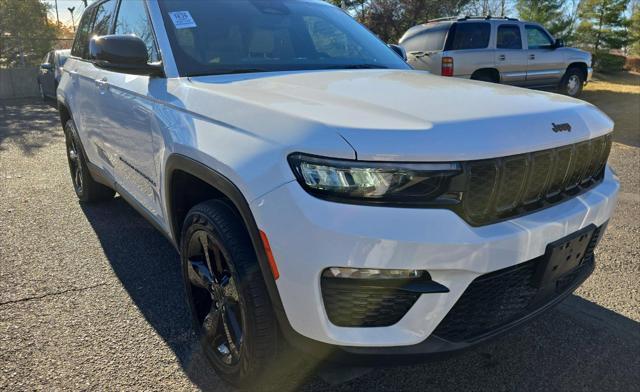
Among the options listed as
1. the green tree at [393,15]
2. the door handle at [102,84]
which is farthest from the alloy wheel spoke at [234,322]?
the green tree at [393,15]

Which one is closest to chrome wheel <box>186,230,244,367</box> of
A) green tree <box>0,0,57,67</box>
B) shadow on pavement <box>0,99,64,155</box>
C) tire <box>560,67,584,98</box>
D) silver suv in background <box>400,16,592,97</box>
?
shadow on pavement <box>0,99,64,155</box>

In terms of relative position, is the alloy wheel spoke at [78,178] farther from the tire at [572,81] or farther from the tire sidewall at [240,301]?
the tire at [572,81]

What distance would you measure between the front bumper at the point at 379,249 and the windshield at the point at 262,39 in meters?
1.21

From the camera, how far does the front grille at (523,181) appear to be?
1689 mm

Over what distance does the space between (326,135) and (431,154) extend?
1.12 feet

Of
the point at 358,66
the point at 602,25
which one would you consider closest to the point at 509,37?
the point at 358,66

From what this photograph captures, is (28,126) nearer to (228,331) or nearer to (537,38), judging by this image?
(228,331)

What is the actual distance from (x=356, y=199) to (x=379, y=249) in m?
0.18

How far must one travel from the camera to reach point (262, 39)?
2.94 meters

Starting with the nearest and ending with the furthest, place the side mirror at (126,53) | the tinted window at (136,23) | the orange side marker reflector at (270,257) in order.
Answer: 1. the orange side marker reflector at (270,257)
2. the side mirror at (126,53)
3. the tinted window at (136,23)

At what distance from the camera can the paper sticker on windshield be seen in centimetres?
A: 271

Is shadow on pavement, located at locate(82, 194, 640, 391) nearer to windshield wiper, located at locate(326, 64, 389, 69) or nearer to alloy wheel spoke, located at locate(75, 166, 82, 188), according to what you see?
windshield wiper, located at locate(326, 64, 389, 69)

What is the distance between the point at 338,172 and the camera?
5.35ft

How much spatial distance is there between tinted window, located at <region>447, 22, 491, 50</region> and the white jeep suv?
7.97 m
